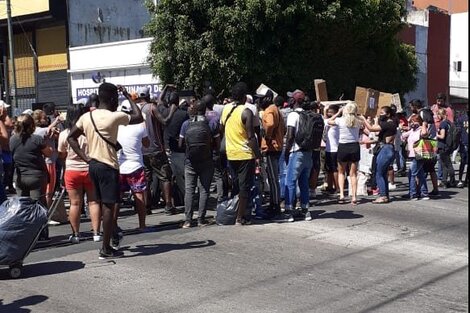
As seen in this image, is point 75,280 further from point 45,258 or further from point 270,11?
point 270,11

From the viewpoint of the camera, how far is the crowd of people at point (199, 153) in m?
6.52

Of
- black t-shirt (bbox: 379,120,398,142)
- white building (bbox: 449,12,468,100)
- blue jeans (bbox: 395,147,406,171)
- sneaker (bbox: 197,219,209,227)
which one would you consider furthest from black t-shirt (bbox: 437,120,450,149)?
white building (bbox: 449,12,468,100)

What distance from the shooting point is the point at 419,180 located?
10594 millimetres

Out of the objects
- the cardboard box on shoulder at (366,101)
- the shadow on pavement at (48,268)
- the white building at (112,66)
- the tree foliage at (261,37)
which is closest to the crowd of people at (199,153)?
the shadow on pavement at (48,268)

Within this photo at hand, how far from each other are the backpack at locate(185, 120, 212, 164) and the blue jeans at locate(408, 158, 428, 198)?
13.4 feet

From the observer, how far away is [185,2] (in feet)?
57.2

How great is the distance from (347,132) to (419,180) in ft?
5.98

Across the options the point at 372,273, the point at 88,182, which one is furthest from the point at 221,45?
the point at 372,273

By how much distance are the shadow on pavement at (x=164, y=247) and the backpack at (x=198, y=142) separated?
122 centimetres

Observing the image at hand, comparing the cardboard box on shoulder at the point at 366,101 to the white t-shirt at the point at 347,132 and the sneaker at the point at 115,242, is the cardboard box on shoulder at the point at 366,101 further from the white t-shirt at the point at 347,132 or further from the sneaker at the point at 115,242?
the sneaker at the point at 115,242

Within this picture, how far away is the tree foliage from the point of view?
54.5ft

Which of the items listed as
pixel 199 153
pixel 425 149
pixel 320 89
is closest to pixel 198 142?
pixel 199 153

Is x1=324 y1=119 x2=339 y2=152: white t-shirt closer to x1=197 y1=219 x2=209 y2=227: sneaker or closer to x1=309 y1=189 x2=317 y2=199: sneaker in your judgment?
x1=309 y1=189 x2=317 y2=199: sneaker

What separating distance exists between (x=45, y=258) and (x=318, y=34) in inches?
500
